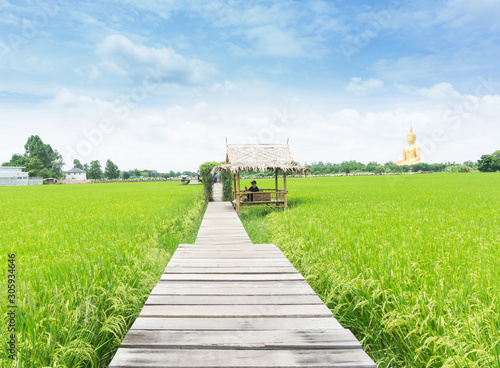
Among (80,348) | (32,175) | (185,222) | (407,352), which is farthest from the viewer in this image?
(32,175)

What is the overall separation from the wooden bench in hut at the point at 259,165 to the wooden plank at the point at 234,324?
8.69 m

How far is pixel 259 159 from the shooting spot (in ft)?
39.6

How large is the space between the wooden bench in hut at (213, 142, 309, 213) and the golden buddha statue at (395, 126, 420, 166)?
1381 inches

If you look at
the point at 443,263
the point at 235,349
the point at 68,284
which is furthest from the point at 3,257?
the point at 443,263

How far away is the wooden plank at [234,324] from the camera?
87.4 inches

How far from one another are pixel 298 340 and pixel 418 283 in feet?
5.96

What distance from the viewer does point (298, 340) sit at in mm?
2057

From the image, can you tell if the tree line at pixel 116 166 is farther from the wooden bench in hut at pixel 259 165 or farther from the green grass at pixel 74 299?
the green grass at pixel 74 299

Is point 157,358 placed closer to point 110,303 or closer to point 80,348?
point 80,348

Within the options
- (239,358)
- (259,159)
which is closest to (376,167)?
(259,159)

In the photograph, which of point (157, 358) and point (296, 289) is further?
point (296, 289)

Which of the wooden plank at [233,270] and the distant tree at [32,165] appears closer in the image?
the wooden plank at [233,270]

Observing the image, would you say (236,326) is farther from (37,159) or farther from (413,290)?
(37,159)

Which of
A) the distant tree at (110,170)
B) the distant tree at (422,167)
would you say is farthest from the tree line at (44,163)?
the distant tree at (422,167)
